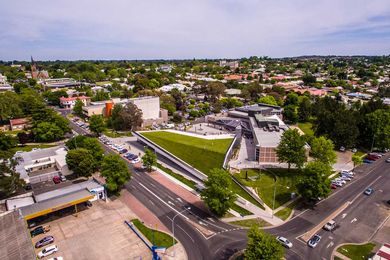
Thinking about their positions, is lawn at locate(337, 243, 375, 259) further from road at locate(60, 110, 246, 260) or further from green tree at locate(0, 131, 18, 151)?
green tree at locate(0, 131, 18, 151)

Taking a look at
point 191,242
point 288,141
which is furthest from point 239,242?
point 288,141

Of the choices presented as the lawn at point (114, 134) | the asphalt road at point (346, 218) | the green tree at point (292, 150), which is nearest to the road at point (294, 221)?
the asphalt road at point (346, 218)

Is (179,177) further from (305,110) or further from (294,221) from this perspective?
(305,110)

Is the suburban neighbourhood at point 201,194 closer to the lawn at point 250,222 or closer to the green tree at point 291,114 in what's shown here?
the lawn at point 250,222

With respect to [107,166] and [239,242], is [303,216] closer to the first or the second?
[239,242]

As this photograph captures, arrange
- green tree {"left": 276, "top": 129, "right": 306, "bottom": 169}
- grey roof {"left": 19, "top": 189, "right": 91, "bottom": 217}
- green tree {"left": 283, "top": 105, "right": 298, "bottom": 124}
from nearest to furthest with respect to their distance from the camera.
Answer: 1. grey roof {"left": 19, "top": 189, "right": 91, "bottom": 217}
2. green tree {"left": 276, "top": 129, "right": 306, "bottom": 169}
3. green tree {"left": 283, "top": 105, "right": 298, "bottom": 124}

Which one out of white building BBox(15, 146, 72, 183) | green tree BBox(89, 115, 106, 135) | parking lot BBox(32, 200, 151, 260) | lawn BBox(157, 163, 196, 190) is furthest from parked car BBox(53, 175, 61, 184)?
green tree BBox(89, 115, 106, 135)

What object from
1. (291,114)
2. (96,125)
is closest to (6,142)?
(96,125)
